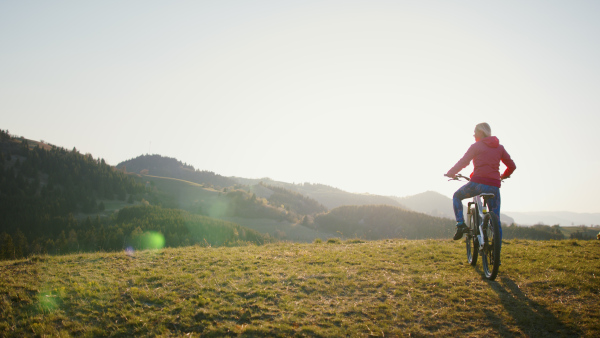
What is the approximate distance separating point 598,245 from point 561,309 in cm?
833

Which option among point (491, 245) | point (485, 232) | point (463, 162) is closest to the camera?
point (491, 245)

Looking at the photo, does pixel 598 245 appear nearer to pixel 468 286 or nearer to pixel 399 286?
pixel 468 286

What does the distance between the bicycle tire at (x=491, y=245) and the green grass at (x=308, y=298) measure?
0.93 feet

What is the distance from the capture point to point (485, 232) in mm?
6703

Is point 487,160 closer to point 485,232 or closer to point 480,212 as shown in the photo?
point 480,212

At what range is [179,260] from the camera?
9.77m

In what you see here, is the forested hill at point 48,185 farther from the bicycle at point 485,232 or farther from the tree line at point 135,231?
the bicycle at point 485,232

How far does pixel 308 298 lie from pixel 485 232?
412 cm

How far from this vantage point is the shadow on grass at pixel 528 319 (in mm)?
4312

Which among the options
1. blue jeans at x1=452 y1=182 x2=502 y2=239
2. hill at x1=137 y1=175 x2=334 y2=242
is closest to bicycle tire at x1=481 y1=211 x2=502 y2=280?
blue jeans at x1=452 y1=182 x2=502 y2=239

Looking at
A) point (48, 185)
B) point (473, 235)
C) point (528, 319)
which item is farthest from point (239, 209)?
point (528, 319)

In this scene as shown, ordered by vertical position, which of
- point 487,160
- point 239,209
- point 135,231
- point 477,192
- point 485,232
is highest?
point 487,160

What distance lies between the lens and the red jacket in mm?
6723

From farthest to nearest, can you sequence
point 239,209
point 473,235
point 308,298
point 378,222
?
1. point 239,209
2. point 378,222
3. point 473,235
4. point 308,298
